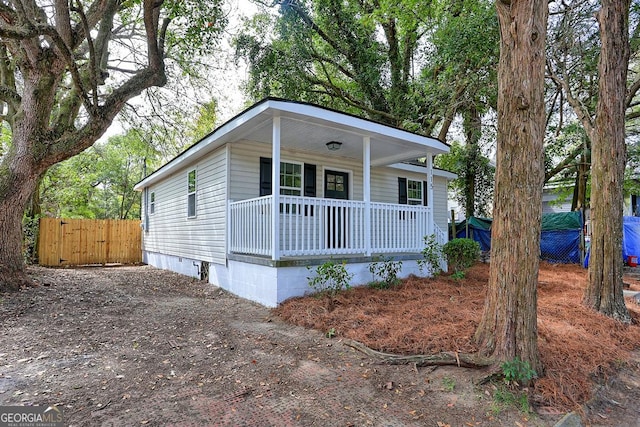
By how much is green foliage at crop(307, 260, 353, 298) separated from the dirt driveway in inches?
42.9

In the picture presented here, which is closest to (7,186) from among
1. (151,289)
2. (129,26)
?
(151,289)

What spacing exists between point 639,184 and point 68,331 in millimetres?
19199

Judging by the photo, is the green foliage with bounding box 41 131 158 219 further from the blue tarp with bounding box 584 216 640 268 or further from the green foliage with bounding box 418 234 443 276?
the blue tarp with bounding box 584 216 640 268

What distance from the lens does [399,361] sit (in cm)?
337

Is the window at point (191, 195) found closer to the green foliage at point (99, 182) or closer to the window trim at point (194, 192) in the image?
the window trim at point (194, 192)

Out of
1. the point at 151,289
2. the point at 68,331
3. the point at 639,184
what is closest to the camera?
the point at 68,331

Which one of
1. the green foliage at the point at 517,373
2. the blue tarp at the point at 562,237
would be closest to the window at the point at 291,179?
the green foliage at the point at 517,373

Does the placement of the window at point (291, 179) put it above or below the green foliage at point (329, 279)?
above

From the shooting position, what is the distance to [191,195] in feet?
30.4

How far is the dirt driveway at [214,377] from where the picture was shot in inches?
98.6

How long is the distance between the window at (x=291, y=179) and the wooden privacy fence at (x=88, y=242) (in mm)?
9044

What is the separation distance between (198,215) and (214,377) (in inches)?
242

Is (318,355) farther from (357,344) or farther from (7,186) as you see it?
(7,186)

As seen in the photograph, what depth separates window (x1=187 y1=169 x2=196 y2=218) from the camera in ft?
29.9
